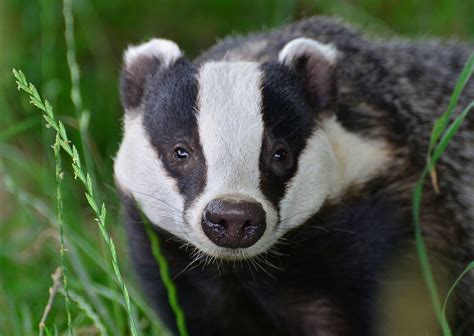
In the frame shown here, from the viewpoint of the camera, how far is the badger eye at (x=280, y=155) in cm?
Result: 257

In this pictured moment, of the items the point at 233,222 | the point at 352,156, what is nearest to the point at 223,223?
the point at 233,222

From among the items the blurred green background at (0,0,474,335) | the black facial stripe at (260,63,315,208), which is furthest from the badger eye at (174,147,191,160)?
the blurred green background at (0,0,474,335)

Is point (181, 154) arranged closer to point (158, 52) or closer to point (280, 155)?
point (280, 155)

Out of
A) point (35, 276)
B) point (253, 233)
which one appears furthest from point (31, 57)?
point (253, 233)

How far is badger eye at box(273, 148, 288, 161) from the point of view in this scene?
8.45 feet

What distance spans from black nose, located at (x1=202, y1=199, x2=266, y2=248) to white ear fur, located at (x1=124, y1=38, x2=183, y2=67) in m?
0.59

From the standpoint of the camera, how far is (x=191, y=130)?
8.40 feet

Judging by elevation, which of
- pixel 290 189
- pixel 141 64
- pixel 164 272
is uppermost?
pixel 141 64

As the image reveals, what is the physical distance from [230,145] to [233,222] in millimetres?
226

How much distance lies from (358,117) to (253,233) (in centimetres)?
60

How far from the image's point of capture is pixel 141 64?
9.45ft

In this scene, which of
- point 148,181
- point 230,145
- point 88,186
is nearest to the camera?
point 88,186

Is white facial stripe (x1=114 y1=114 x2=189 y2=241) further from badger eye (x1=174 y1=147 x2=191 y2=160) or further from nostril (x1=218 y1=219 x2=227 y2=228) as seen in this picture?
nostril (x1=218 y1=219 x2=227 y2=228)

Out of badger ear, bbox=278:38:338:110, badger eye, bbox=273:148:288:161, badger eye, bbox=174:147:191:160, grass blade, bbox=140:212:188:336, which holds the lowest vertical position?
grass blade, bbox=140:212:188:336
